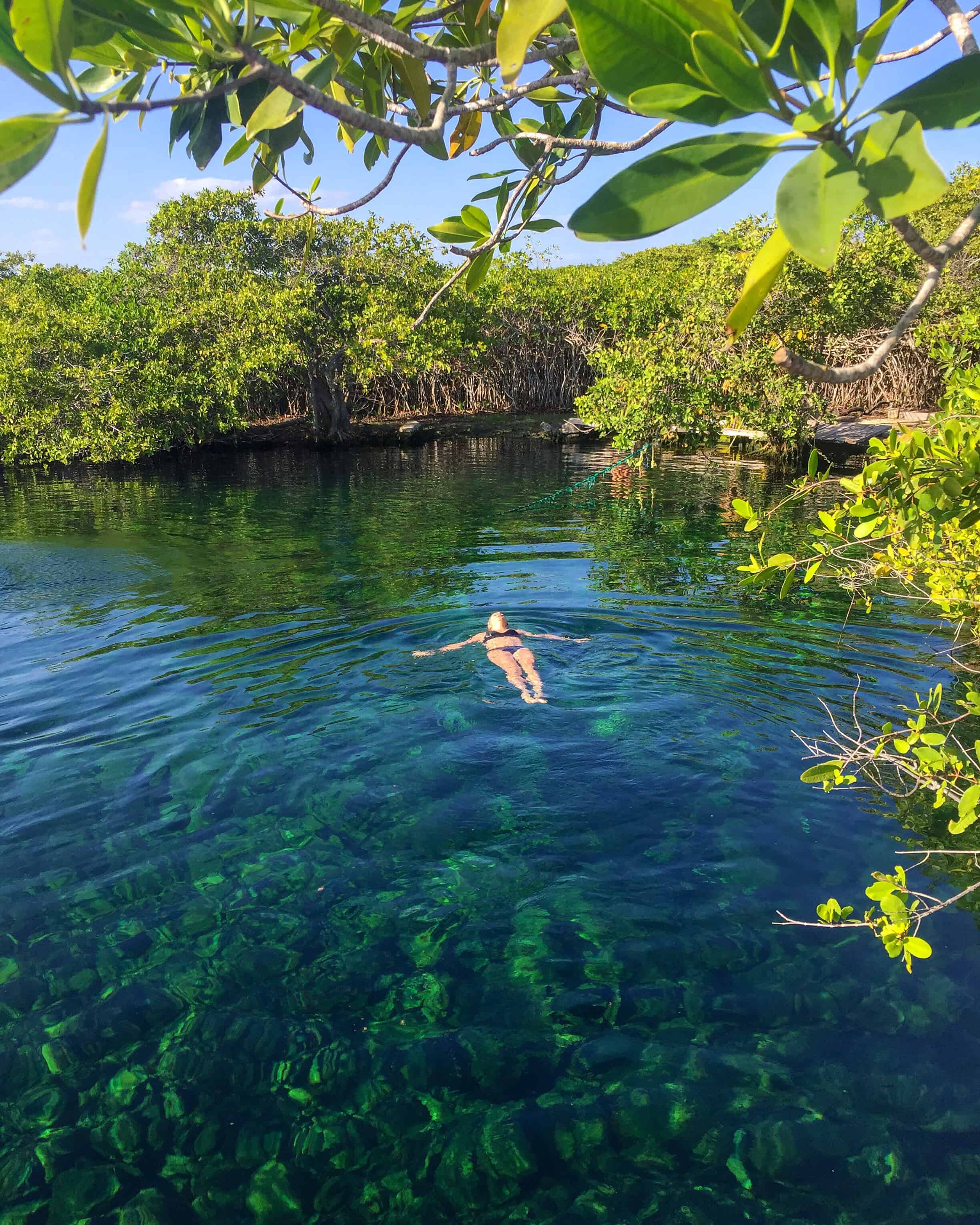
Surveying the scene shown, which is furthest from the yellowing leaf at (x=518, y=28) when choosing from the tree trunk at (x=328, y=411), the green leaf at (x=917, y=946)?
the tree trunk at (x=328, y=411)

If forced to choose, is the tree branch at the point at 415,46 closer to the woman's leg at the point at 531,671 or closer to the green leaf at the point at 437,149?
the green leaf at the point at 437,149

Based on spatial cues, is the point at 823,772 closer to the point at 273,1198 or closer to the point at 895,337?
the point at 895,337

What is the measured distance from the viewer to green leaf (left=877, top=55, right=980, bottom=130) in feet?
3.41

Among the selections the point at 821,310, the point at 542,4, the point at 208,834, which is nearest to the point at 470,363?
the point at 821,310

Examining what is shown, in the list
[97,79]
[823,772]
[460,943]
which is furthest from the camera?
[460,943]

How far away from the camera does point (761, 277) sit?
3.73 ft

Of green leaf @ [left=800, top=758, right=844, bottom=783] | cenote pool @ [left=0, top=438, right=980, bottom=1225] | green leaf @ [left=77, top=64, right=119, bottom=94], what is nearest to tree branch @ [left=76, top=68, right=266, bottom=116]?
green leaf @ [left=77, top=64, right=119, bottom=94]

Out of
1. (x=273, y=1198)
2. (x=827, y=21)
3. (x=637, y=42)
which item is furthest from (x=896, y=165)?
(x=273, y=1198)

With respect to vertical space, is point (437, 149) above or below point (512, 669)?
above

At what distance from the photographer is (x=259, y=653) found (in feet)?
28.7

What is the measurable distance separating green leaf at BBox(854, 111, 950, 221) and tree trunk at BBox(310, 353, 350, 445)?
31038 millimetres

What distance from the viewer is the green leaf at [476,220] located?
216 cm

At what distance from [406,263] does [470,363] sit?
8.75m

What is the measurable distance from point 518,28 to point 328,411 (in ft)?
106
